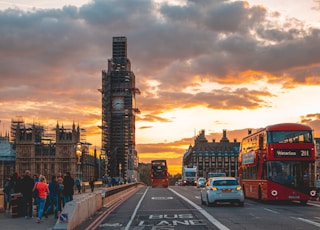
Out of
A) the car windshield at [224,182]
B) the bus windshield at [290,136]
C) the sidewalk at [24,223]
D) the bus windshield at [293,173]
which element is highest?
the bus windshield at [290,136]

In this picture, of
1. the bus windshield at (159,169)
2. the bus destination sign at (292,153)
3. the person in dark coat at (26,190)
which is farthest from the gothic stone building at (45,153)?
→ the person in dark coat at (26,190)

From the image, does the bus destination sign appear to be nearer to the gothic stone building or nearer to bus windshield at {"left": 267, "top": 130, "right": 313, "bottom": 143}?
bus windshield at {"left": 267, "top": 130, "right": 313, "bottom": 143}

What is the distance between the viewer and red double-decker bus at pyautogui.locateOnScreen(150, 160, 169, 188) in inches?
3302

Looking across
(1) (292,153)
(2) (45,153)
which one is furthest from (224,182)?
(2) (45,153)

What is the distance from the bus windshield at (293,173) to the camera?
2966cm

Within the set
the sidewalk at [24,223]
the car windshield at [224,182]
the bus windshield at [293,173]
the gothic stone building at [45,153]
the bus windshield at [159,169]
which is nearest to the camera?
the sidewalk at [24,223]

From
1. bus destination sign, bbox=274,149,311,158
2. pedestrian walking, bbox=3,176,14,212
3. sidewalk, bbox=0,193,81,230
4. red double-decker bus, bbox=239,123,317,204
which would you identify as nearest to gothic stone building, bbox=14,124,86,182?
red double-decker bus, bbox=239,123,317,204

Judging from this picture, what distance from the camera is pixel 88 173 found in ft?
484

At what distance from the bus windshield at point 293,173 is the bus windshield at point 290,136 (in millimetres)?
1206

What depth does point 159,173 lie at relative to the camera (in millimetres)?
84375

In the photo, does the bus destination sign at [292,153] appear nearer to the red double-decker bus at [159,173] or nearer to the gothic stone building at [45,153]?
the red double-decker bus at [159,173]

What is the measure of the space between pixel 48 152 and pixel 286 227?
13751 centimetres

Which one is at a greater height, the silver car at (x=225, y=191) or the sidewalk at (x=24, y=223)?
the silver car at (x=225, y=191)

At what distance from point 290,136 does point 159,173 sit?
55714mm
